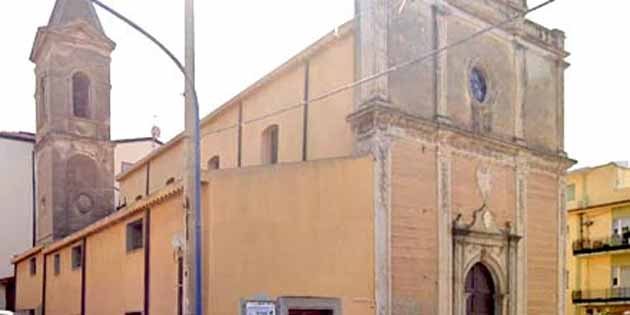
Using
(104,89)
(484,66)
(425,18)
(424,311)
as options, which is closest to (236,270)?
(424,311)

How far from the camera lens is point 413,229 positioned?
18609 millimetres

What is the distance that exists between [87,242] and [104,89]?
1150 centimetres

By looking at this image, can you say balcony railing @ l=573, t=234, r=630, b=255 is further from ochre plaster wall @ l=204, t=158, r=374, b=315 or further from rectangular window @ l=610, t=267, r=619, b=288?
ochre plaster wall @ l=204, t=158, r=374, b=315

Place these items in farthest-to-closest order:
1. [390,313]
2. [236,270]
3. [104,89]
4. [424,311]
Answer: [104,89]
[424,311]
[390,313]
[236,270]

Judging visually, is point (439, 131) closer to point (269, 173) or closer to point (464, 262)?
point (464, 262)

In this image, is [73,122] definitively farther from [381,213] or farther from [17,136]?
[381,213]

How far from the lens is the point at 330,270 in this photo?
16.6m

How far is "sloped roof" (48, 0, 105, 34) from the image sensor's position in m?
32.8

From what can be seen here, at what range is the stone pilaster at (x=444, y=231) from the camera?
19.2m

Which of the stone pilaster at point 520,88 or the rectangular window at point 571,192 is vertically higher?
the stone pilaster at point 520,88

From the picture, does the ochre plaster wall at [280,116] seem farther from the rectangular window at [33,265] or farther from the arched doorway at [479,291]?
the rectangular window at [33,265]

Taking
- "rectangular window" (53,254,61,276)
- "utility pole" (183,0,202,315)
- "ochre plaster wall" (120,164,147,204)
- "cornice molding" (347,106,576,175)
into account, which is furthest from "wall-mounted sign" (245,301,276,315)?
"ochre plaster wall" (120,164,147,204)

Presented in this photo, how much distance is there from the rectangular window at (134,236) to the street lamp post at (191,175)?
951 centimetres

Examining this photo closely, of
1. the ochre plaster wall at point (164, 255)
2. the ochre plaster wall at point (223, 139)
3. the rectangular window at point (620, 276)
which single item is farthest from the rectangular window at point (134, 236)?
the rectangular window at point (620, 276)
